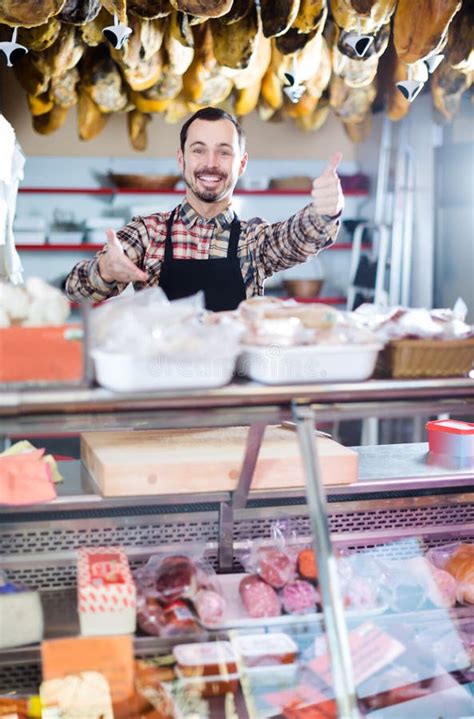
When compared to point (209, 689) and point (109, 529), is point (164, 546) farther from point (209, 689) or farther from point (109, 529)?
point (209, 689)

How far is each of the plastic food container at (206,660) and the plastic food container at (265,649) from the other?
3cm

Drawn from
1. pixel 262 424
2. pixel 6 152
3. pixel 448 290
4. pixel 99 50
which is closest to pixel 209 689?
pixel 262 424

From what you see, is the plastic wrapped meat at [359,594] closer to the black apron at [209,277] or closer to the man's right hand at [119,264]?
the man's right hand at [119,264]

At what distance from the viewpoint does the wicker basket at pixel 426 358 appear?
1862mm

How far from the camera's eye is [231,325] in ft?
5.98

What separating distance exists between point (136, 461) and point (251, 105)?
152 inches

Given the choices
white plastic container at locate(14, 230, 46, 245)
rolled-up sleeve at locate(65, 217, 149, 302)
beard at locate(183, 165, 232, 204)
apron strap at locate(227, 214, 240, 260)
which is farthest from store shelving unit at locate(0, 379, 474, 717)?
white plastic container at locate(14, 230, 46, 245)

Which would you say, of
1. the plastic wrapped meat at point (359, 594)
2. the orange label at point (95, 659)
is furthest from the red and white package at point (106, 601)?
the plastic wrapped meat at point (359, 594)

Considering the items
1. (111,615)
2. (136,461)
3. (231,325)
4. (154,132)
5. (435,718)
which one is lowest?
(435,718)

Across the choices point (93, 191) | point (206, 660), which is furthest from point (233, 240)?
point (93, 191)

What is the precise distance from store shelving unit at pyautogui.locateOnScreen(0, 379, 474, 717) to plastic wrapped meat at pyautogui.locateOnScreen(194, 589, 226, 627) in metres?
0.14

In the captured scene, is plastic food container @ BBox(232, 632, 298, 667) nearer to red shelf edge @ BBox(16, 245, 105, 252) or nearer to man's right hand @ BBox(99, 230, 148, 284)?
man's right hand @ BBox(99, 230, 148, 284)

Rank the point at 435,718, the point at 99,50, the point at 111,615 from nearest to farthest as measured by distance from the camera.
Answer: the point at 111,615
the point at 435,718
the point at 99,50

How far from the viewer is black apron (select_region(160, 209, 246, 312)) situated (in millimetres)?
3250
